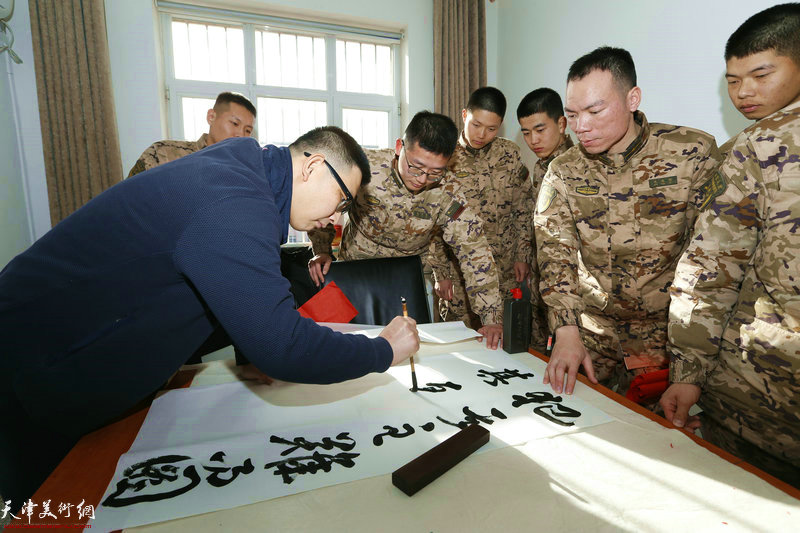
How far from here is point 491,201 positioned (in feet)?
9.20

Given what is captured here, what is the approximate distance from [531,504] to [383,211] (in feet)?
5.24

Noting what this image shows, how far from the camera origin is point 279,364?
0.76m

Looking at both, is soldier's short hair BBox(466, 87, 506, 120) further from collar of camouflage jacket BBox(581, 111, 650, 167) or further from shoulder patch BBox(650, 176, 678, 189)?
shoulder patch BBox(650, 176, 678, 189)

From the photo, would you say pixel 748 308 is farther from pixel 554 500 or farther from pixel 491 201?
pixel 491 201

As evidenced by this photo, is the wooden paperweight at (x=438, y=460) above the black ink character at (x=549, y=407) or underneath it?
above

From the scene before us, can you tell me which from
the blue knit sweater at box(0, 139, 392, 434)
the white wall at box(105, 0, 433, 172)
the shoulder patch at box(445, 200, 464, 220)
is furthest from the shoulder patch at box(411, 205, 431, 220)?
the white wall at box(105, 0, 433, 172)

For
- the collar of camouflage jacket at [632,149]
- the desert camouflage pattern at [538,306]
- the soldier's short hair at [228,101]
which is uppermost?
the soldier's short hair at [228,101]

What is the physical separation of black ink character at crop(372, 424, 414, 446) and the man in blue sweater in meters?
0.13

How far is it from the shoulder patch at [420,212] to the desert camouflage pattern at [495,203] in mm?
693

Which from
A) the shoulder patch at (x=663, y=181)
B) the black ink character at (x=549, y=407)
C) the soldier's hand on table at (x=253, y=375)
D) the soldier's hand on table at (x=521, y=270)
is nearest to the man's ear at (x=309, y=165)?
the soldier's hand on table at (x=253, y=375)

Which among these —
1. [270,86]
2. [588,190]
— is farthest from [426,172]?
[270,86]

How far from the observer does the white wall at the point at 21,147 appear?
Answer: 9.28ft

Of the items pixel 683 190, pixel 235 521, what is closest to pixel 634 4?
pixel 683 190

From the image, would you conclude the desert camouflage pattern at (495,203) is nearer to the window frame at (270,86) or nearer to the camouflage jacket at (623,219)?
the camouflage jacket at (623,219)
